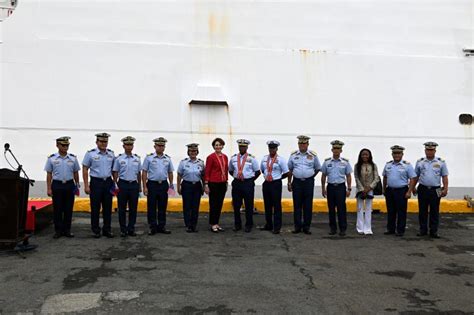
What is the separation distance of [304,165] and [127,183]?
2.43 metres

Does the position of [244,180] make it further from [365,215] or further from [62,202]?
[62,202]

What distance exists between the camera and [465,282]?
3953mm

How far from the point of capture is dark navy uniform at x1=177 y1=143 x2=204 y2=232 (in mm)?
6168

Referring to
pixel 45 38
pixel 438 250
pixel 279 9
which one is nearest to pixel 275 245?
pixel 438 250

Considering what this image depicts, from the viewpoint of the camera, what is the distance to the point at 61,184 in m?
5.62

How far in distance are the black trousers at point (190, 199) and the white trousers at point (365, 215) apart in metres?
2.28

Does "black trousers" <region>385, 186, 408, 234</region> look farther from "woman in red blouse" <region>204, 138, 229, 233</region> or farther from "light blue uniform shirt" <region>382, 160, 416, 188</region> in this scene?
"woman in red blouse" <region>204, 138, 229, 233</region>

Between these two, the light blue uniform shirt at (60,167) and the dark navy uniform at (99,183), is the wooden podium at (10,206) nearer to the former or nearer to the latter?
the light blue uniform shirt at (60,167)

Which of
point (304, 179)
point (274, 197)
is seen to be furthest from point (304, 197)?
point (274, 197)

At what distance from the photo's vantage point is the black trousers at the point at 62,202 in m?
5.61

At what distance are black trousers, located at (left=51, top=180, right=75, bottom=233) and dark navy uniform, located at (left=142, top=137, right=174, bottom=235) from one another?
39.2 inches

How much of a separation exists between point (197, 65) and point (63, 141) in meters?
2.85

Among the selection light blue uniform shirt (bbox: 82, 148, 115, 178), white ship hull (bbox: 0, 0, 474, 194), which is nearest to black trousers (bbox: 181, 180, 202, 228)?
light blue uniform shirt (bbox: 82, 148, 115, 178)

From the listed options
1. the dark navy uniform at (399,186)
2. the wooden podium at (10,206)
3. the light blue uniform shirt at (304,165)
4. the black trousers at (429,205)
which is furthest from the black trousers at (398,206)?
the wooden podium at (10,206)
